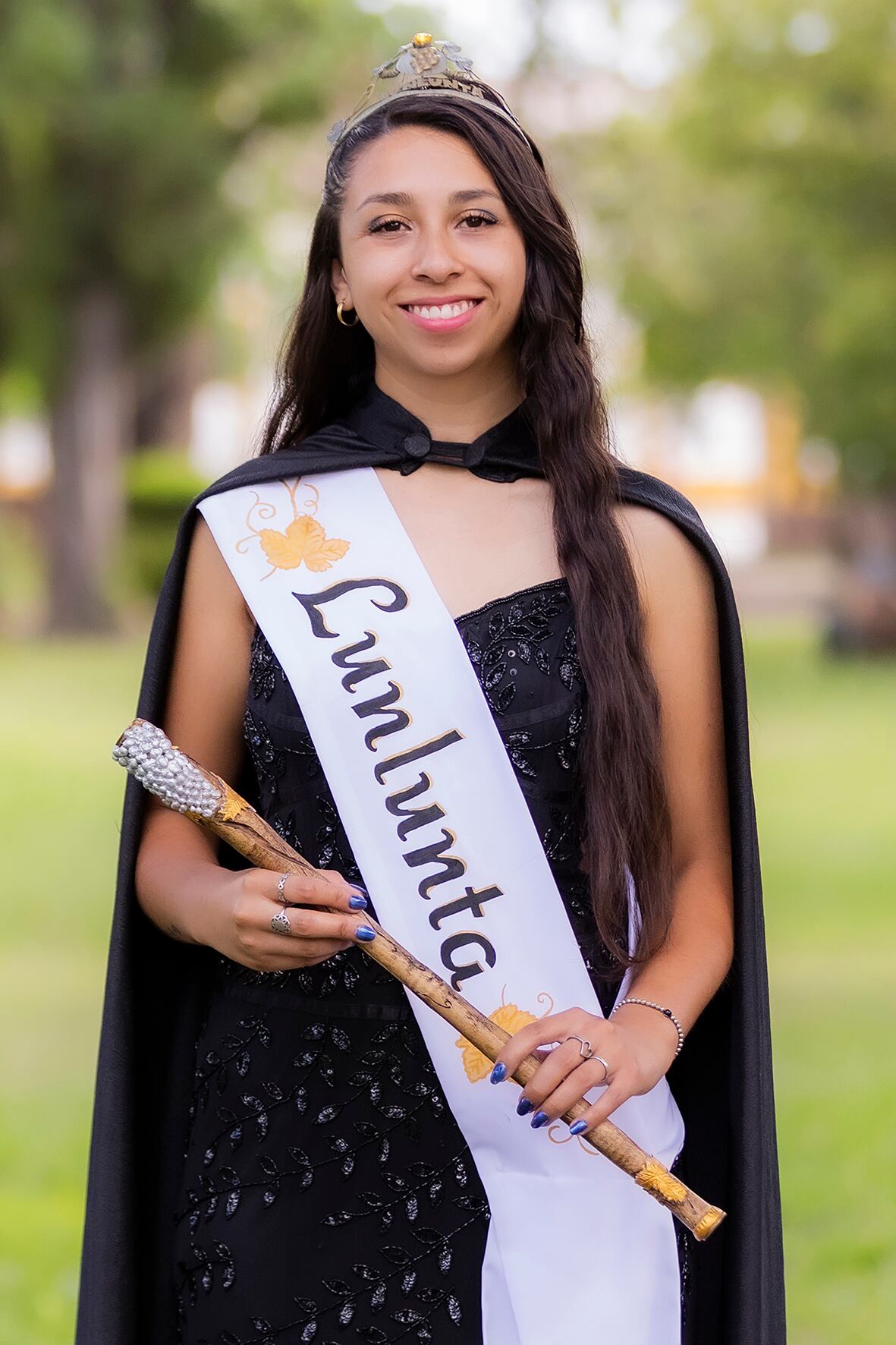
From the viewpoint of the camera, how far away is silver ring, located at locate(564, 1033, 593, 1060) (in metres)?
1.62

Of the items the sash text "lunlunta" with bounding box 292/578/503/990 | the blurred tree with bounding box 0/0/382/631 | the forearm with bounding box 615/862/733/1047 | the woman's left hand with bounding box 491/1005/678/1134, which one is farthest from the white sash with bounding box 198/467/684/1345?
the blurred tree with bounding box 0/0/382/631

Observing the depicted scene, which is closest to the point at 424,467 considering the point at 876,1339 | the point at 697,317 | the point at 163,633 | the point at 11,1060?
the point at 163,633

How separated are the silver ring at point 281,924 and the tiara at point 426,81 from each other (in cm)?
84

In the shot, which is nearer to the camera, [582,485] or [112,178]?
[582,485]

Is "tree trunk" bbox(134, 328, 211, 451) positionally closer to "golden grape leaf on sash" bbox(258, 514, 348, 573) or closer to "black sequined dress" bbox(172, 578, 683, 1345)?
"golden grape leaf on sash" bbox(258, 514, 348, 573)

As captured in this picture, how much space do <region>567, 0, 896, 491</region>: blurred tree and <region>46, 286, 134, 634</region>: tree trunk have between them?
231 inches

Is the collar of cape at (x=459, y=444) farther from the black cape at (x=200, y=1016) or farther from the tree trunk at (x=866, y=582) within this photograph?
the tree trunk at (x=866, y=582)

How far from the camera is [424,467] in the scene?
6.64ft

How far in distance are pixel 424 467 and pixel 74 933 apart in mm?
5622

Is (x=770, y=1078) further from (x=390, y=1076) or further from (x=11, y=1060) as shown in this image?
(x=11, y=1060)

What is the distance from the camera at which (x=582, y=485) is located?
1.93m

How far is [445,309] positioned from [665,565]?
0.34 metres

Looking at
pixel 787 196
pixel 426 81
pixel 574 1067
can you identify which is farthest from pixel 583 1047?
pixel 787 196

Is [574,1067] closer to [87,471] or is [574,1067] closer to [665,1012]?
[665,1012]
